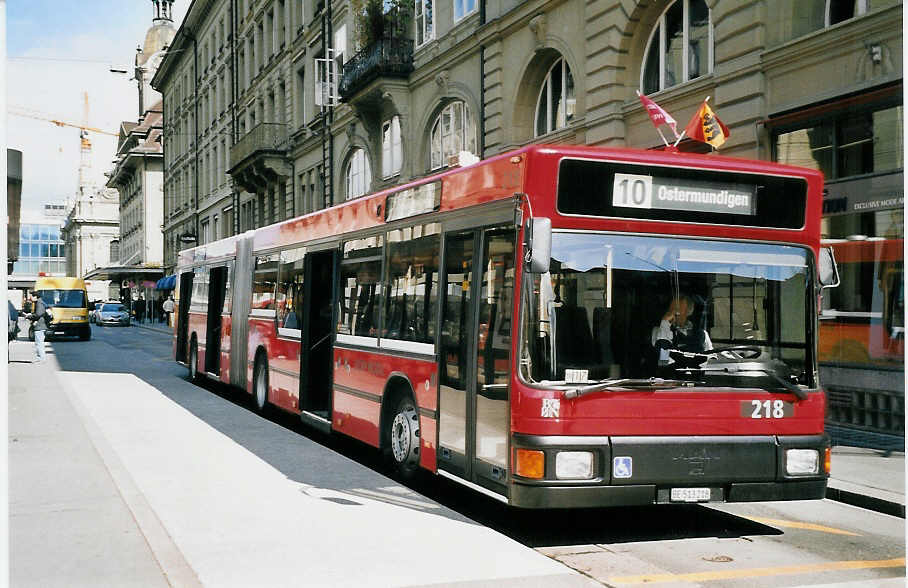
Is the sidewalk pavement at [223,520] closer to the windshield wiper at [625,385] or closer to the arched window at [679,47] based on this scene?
the windshield wiper at [625,385]

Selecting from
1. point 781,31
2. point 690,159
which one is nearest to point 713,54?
point 781,31

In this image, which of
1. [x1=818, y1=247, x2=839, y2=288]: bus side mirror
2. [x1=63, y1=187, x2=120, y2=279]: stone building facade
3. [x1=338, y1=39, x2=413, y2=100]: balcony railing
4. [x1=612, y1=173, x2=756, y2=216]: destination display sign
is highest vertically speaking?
[x1=63, y1=187, x2=120, y2=279]: stone building facade

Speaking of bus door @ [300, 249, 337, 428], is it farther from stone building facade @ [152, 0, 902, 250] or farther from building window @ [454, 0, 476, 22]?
building window @ [454, 0, 476, 22]

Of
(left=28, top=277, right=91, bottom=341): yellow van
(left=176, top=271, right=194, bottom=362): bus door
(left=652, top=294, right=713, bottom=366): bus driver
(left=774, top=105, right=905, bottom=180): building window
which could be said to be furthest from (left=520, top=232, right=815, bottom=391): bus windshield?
(left=28, top=277, right=91, bottom=341): yellow van

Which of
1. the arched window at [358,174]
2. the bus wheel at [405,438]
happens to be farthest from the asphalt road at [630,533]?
the arched window at [358,174]

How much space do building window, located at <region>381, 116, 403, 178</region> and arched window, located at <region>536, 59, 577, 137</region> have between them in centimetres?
745

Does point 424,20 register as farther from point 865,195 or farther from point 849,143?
point 865,195

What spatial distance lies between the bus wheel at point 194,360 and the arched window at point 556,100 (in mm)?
8253

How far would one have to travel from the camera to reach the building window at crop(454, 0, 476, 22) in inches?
969

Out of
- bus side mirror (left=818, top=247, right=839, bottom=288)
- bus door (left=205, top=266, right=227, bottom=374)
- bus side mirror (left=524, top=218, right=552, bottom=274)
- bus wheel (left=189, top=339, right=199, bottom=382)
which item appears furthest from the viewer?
bus wheel (left=189, top=339, right=199, bottom=382)

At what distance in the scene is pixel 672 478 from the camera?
6.84 meters

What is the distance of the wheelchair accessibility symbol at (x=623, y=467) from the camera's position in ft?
22.1

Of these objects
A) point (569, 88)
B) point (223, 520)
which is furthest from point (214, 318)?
point (223, 520)

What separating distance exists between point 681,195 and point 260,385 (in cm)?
910
